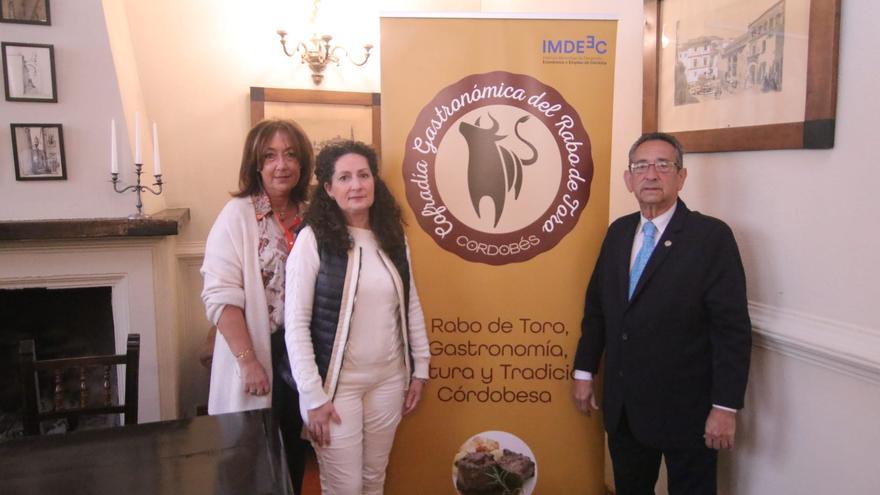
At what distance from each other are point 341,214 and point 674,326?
948 millimetres

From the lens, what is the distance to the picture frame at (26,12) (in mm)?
2135

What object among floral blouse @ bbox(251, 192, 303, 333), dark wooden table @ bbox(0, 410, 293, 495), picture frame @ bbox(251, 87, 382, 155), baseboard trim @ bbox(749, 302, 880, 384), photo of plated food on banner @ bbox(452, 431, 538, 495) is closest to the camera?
dark wooden table @ bbox(0, 410, 293, 495)

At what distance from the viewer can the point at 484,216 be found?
1833 millimetres

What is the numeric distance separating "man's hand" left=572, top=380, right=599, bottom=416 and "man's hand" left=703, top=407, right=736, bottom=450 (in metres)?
0.38

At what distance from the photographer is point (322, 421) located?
1560 mm

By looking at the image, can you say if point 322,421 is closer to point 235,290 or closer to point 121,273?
point 235,290

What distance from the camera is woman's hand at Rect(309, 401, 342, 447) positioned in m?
1.56

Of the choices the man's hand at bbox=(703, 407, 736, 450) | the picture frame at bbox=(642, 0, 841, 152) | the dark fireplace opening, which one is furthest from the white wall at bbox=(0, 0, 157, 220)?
the man's hand at bbox=(703, 407, 736, 450)

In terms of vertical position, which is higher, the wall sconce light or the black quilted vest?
the wall sconce light

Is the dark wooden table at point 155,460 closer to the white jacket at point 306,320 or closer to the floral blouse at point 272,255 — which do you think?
the white jacket at point 306,320

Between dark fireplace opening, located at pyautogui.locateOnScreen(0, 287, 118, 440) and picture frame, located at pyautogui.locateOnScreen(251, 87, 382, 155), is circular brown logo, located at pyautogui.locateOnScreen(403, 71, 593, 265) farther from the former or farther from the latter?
dark fireplace opening, located at pyautogui.locateOnScreen(0, 287, 118, 440)

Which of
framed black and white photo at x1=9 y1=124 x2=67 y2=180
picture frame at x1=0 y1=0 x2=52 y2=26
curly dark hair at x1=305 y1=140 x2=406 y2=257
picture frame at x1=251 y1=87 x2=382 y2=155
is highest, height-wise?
picture frame at x1=0 y1=0 x2=52 y2=26

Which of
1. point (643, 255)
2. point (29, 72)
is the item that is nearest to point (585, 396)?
point (643, 255)

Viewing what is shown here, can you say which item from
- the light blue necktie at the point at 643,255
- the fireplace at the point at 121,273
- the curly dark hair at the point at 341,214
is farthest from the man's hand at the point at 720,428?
the fireplace at the point at 121,273
